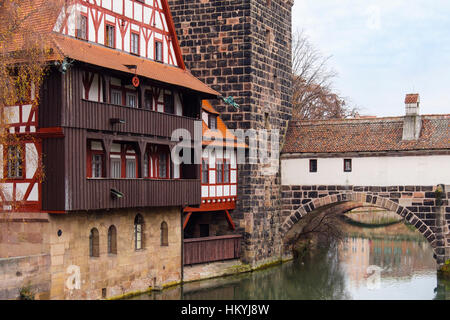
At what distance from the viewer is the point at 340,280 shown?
1173 inches

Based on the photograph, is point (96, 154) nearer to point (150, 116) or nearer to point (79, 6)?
point (150, 116)

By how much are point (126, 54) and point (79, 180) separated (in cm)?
575

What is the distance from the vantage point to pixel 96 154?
23172 mm

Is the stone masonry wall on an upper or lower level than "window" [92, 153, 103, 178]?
lower

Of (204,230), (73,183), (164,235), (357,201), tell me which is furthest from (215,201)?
(73,183)

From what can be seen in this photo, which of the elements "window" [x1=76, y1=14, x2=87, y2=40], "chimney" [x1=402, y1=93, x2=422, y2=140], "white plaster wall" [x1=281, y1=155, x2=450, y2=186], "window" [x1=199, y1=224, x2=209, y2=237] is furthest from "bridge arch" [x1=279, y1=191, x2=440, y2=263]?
"window" [x1=76, y1=14, x2=87, y2=40]

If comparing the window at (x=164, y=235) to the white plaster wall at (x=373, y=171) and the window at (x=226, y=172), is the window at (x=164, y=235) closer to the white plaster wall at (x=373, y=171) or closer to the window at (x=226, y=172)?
the window at (x=226, y=172)

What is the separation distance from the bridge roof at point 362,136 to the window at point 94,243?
1264 centimetres

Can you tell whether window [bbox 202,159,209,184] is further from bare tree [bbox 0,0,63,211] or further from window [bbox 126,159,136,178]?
bare tree [bbox 0,0,63,211]

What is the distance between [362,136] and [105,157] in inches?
536

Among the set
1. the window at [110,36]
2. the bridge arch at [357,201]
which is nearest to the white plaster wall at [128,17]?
the window at [110,36]

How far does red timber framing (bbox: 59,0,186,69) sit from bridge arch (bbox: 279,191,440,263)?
867 centimetres

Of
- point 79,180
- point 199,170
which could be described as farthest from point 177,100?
point 79,180

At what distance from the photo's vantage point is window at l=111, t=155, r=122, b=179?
24.1m
